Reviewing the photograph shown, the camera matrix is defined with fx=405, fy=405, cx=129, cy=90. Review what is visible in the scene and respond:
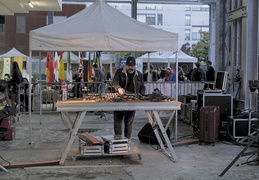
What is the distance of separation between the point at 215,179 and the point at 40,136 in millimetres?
5161

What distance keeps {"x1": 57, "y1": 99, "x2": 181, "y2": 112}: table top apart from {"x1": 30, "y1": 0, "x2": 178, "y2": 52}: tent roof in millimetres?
1578

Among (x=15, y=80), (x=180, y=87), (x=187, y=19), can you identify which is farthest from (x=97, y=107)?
(x=187, y=19)

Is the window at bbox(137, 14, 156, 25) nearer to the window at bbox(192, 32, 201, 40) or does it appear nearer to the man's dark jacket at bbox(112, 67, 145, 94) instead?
the window at bbox(192, 32, 201, 40)

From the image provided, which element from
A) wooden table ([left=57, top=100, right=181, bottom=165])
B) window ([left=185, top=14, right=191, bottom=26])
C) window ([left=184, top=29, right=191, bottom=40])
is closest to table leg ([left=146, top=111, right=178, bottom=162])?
wooden table ([left=57, top=100, right=181, bottom=165])

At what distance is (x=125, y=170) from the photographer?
675cm

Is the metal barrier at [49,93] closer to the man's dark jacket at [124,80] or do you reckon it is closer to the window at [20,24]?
the man's dark jacket at [124,80]

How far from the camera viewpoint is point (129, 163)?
724 centimetres

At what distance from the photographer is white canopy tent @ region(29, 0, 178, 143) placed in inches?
323

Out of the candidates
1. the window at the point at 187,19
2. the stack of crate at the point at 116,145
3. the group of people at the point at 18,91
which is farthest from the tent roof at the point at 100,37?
the window at the point at 187,19

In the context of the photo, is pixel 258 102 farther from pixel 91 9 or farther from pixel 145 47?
pixel 91 9

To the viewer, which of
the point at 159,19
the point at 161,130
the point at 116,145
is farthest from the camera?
the point at 159,19

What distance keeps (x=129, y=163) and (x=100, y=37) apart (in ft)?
8.73

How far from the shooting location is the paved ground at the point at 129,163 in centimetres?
642

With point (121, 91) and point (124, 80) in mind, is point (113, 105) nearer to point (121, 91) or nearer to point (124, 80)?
point (121, 91)
